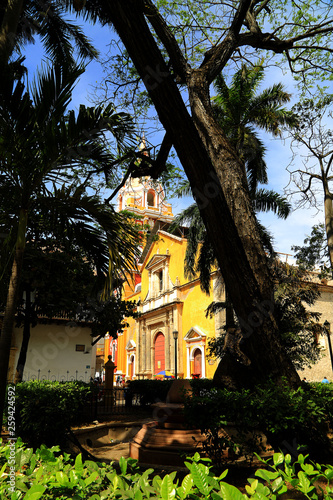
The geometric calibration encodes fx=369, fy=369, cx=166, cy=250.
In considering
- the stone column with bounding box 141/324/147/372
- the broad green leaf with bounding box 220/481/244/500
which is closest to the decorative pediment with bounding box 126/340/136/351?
the stone column with bounding box 141/324/147/372

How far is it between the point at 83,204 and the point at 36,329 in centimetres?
1033

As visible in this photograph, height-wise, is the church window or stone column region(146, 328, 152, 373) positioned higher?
the church window

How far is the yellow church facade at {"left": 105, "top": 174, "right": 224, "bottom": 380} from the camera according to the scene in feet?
71.0

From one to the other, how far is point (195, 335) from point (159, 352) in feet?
19.5

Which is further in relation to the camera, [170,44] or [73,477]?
[170,44]

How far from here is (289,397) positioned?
12.1 ft

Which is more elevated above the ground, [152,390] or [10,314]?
[10,314]

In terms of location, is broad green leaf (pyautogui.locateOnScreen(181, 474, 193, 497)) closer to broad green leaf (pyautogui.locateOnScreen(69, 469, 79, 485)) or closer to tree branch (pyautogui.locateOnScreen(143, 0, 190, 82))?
broad green leaf (pyautogui.locateOnScreen(69, 469, 79, 485))

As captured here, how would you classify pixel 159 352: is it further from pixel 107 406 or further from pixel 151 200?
pixel 151 200

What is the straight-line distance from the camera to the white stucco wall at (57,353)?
13281 millimetres

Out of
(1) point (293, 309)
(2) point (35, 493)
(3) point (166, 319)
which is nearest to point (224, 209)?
(2) point (35, 493)

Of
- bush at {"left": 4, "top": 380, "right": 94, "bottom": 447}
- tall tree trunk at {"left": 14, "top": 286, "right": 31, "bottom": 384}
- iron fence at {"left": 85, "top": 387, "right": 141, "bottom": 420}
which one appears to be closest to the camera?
bush at {"left": 4, "top": 380, "right": 94, "bottom": 447}

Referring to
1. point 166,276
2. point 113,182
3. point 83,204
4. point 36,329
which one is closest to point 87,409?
point 36,329

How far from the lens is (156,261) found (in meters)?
29.0
